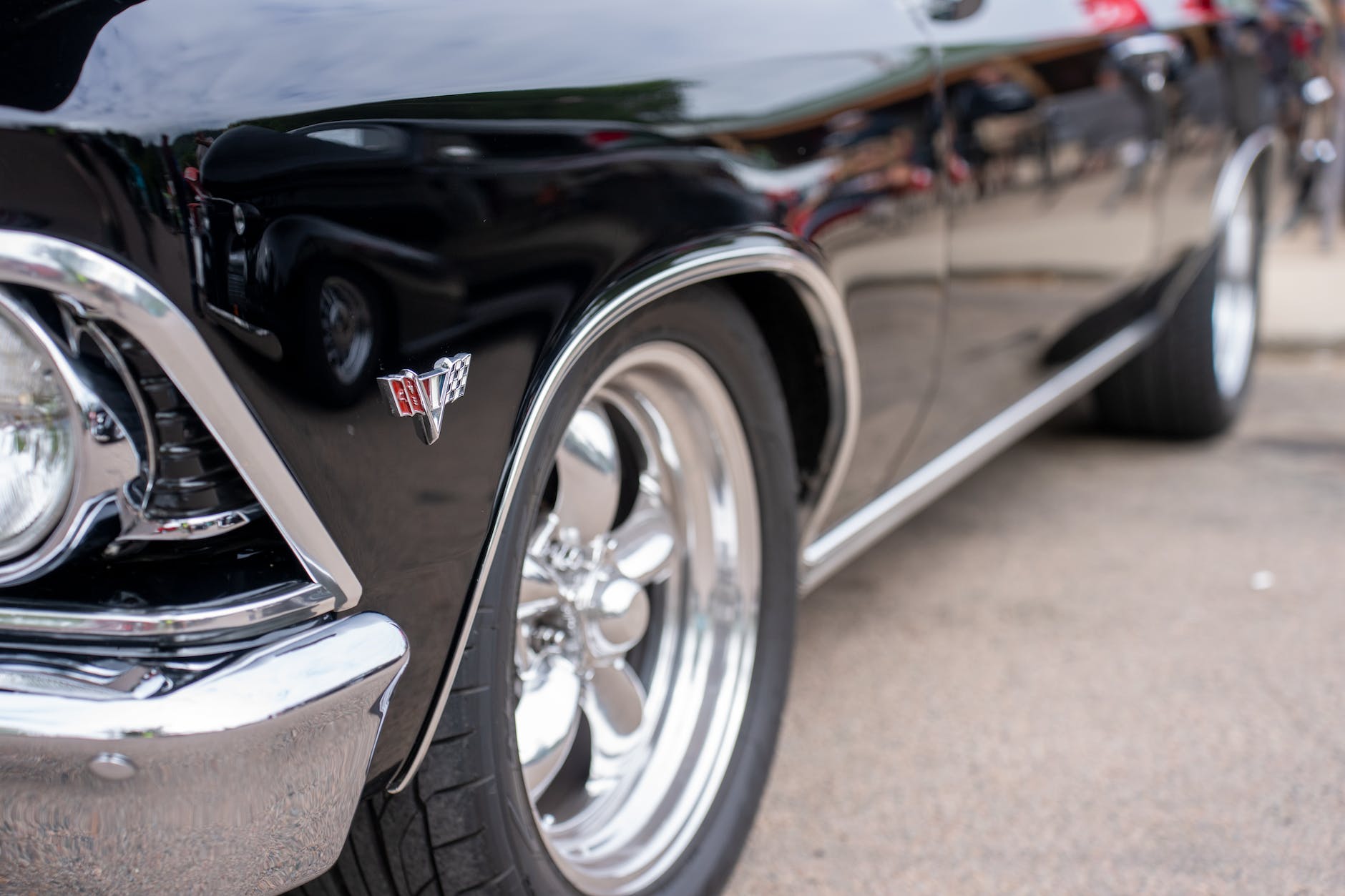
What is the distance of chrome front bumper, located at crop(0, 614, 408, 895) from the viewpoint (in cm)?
98

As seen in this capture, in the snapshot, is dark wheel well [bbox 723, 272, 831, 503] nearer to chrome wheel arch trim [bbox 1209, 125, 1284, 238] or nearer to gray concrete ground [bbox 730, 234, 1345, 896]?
gray concrete ground [bbox 730, 234, 1345, 896]

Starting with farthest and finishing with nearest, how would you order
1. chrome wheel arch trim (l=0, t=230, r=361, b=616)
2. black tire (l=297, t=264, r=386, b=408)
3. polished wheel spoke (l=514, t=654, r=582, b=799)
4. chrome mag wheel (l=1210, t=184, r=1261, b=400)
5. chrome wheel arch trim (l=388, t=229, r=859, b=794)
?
chrome mag wheel (l=1210, t=184, r=1261, b=400) → polished wheel spoke (l=514, t=654, r=582, b=799) → chrome wheel arch trim (l=388, t=229, r=859, b=794) → black tire (l=297, t=264, r=386, b=408) → chrome wheel arch trim (l=0, t=230, r=361, b=616)

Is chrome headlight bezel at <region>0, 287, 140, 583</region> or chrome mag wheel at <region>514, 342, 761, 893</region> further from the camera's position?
chrome mag wheel at <region>514, 342, 761, 893</region>

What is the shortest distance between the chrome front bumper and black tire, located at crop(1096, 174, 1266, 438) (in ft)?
10.5

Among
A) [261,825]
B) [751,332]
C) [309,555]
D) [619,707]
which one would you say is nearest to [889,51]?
[751,332]

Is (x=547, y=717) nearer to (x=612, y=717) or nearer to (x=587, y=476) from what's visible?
(x=612, y=717)

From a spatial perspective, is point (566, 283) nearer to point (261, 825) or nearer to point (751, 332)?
point (751, 332)

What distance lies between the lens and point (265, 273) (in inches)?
41.1

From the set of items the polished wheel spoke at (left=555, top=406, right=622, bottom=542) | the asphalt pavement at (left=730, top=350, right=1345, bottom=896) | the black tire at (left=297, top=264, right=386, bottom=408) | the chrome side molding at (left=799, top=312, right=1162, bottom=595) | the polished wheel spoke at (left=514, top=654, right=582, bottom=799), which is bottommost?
the asphalt pavement at (left=730, top=350, right=1345, bottom=896)

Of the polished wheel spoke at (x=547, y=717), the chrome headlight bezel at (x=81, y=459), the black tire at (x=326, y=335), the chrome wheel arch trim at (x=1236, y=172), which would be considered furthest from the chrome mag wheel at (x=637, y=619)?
the chrome wheel arch trim at (x=1236, y=172)

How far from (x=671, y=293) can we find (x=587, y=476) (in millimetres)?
280

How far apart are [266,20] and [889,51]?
3.56 ft

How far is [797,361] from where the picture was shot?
1.88 m

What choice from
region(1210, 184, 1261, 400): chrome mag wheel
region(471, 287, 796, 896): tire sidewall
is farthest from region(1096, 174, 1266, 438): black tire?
region(471, 287, 796, 896): tire sidewall
